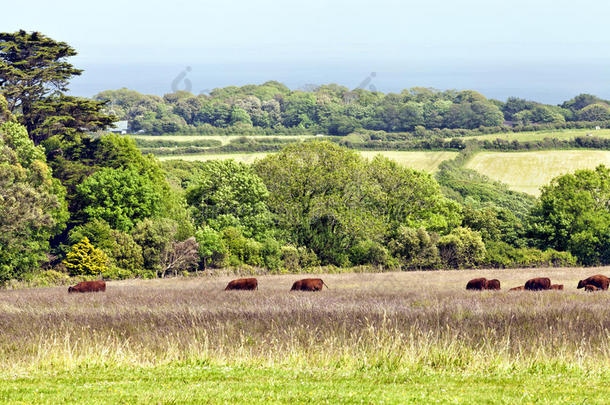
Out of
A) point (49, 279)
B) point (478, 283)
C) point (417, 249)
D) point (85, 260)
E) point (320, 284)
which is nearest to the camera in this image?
point (320, 284)

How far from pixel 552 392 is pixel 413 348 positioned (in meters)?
3.43

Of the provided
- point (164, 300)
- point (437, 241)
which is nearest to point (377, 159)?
point (437, 241)

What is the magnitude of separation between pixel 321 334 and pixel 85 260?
1528 inches

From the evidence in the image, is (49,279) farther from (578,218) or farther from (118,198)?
(578,218)

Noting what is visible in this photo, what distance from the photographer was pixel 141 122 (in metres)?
195

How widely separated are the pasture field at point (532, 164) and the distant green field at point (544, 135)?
44.8 feet

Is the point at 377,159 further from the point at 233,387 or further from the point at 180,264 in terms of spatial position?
the point at 233,387

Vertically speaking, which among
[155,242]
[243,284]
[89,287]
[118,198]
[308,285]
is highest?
[118,198]

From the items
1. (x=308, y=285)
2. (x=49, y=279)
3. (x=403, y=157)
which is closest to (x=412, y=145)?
(x=403, y=157)

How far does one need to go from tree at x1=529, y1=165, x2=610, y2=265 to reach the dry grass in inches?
1951

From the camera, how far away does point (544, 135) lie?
164500 mm

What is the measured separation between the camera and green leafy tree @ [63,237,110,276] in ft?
168

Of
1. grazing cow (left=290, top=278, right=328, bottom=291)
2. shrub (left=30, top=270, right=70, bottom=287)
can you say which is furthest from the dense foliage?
grazing cow (left=290, top=278, right=328, bottom=291)

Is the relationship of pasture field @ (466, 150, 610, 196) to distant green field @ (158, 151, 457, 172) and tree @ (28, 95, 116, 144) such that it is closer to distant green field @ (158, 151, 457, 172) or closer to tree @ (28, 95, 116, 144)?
distant green field @ (158, 151, 457, 172)
